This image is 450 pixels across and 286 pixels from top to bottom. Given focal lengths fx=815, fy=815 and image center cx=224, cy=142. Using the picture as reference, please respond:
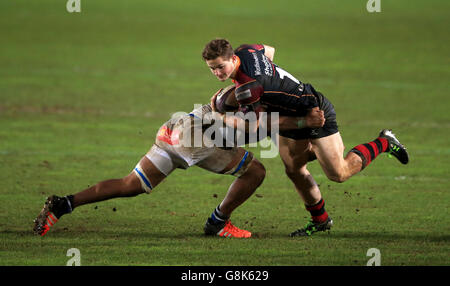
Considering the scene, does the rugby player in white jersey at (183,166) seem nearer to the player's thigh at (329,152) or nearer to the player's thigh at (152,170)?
the player's thigh at (152,170)

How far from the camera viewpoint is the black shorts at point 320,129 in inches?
326

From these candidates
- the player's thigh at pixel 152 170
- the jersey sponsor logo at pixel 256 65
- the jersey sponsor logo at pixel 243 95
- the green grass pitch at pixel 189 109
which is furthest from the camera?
the player's thigh at pixel 152 170

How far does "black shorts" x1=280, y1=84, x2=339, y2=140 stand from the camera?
8.28 metres

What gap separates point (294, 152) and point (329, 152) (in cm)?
38

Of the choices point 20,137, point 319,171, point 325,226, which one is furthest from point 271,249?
point 20,137

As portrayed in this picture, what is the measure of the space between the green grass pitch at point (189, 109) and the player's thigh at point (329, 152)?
29.7 inches

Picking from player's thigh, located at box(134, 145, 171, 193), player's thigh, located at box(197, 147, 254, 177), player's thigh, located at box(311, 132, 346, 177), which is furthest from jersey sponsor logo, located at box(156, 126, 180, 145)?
player's thigh, located at box(311, 132, 346, 177)

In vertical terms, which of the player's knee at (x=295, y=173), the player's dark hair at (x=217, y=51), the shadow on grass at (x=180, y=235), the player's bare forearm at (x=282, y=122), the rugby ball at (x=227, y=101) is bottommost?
the shadow on grass at (x=180, y=235)

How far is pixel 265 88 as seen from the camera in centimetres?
787

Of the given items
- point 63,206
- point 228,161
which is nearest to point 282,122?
point 228,161

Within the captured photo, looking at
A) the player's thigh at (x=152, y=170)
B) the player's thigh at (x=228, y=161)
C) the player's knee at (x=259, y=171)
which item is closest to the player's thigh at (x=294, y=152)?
the player's knee at (x=259, y=171)

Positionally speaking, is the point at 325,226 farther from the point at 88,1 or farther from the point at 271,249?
the point at 88,1

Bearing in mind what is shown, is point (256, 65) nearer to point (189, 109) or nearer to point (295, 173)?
point (295, 173)

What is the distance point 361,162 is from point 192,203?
7.77 feet
